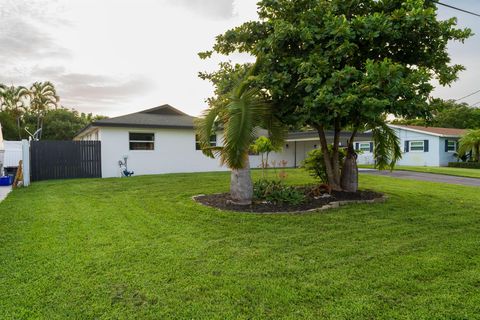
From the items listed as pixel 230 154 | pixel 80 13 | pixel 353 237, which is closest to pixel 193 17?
pixel 80 13

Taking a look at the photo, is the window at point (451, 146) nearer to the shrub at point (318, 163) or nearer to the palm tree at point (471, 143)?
the palm tree at point (471, 143)

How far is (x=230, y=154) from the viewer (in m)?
6.52

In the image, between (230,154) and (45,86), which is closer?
(230,154)

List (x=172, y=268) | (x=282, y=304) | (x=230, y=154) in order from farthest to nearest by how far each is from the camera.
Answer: (x=230, y=154) < (x=172, y=268) < (x=282, y=304)

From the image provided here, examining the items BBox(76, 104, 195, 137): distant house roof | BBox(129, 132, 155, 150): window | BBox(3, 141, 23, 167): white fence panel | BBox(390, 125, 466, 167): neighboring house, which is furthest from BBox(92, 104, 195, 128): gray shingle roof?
BBox(390, 125, 466, 167): neighboring house

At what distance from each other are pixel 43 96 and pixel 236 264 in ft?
119

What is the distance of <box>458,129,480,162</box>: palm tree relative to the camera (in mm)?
22422

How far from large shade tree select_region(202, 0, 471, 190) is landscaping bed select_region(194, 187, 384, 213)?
1.94 metres

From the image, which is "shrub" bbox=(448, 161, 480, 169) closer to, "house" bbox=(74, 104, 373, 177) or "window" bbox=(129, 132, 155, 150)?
"house" bbox=(74, 104, 373, 177)

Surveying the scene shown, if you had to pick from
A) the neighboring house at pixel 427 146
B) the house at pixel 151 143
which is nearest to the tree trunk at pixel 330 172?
the house at pixel 151 143

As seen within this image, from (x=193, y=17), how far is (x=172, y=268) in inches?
365

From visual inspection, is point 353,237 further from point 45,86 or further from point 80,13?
point 45,86

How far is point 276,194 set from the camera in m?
7.55

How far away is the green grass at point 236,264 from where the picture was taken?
9.45 ft
